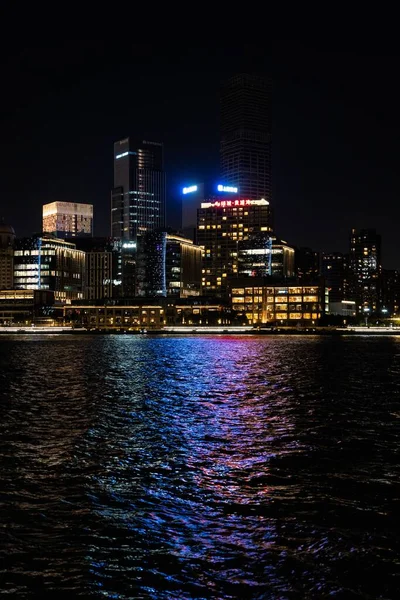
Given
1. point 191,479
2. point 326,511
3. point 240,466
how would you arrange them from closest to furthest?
point 326,511, point 191,479, point 240,466

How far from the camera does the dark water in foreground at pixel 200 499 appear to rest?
15.9 m

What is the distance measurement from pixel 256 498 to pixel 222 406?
23387 mm

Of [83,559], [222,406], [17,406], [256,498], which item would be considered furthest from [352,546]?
[17,406]

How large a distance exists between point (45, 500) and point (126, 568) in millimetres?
6772

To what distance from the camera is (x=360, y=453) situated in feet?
98.3

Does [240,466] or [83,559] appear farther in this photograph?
[240,466]

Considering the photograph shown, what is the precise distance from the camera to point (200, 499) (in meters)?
22.4

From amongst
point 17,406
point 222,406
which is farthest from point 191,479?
point 17,406

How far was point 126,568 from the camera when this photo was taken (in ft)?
53.9

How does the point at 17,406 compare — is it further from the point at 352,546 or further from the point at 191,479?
the point at 352,546

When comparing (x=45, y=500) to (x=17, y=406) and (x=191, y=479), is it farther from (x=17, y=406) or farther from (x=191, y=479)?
(x=17, y=406)

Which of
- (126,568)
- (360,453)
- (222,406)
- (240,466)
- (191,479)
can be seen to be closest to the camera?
(126,568)

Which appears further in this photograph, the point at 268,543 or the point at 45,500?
the point at 45,500

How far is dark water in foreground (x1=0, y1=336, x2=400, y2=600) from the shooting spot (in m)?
15.9
